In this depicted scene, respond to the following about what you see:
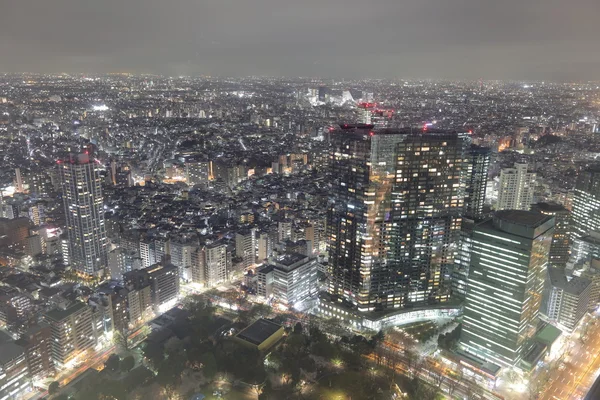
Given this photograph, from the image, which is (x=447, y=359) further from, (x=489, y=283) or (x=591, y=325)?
(x=591, y=325)

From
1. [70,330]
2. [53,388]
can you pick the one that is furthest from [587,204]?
[53,388]

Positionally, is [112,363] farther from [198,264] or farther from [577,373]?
[577,373]

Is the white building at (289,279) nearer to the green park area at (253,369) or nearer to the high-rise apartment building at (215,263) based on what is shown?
the green park area at (253,369)

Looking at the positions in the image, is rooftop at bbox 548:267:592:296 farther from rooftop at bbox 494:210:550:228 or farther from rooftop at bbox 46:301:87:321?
rooftop at bbox 46:301:87:321

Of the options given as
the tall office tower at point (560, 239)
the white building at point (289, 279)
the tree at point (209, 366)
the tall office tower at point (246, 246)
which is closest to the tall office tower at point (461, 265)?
the tall office tower at point (560, 239)

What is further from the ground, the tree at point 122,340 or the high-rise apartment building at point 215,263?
the high-rise apartment building at point 215,263

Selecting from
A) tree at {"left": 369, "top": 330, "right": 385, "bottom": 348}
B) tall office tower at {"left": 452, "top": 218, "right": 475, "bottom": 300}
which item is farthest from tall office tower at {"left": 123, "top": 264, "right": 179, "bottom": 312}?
tall office tower at {"left": 452, "top": 218, "right": 475, "bottom": 300}

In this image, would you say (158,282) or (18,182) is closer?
(158,282)
